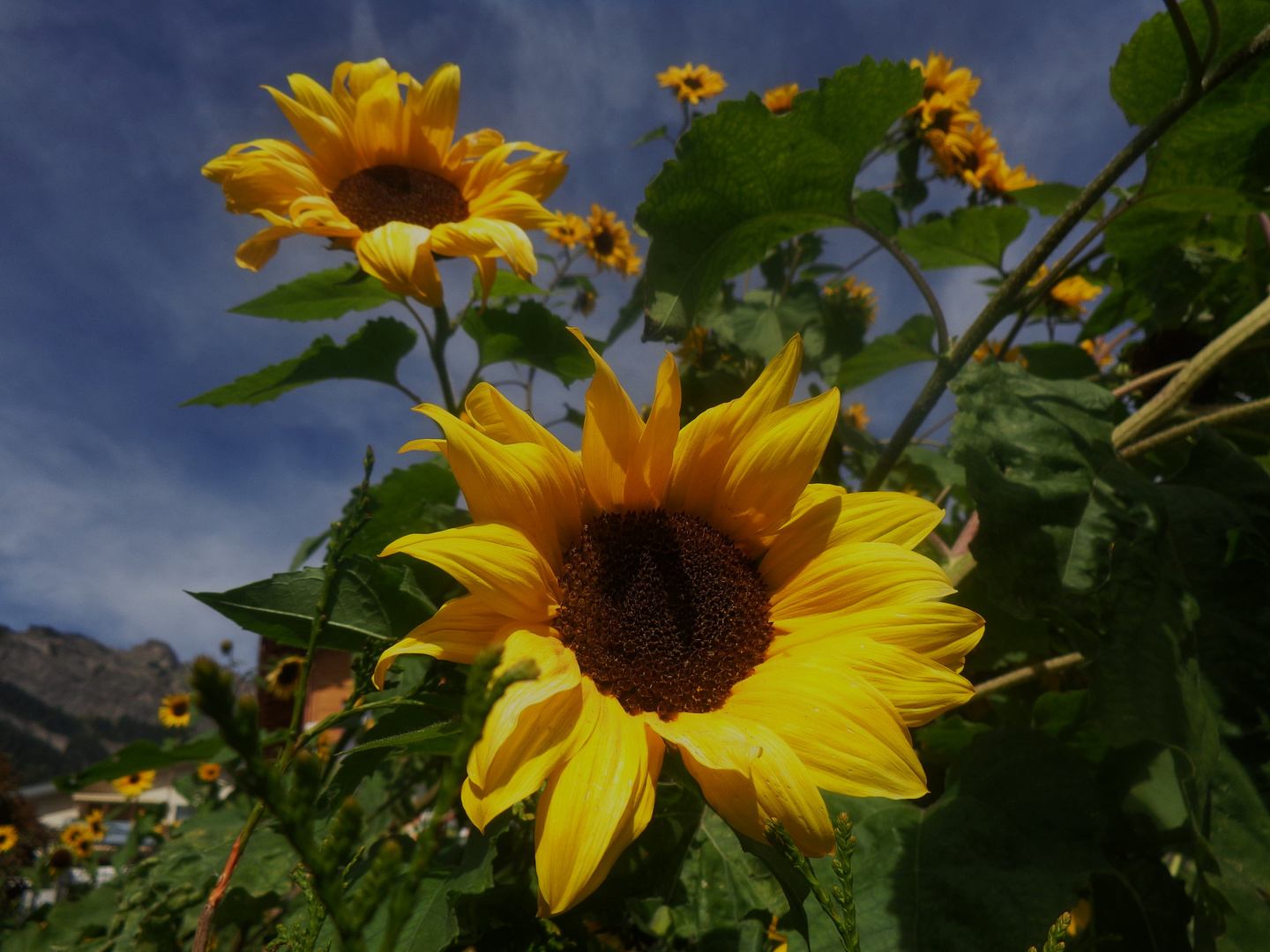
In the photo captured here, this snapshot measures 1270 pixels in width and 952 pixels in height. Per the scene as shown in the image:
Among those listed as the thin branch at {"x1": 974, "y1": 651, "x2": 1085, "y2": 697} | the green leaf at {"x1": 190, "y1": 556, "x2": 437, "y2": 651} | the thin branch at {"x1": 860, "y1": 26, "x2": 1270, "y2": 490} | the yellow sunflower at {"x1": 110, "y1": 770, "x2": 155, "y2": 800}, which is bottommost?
the thin branch at {"x1": 974, "y1": 651, "x2": 1085, "y2": 697}

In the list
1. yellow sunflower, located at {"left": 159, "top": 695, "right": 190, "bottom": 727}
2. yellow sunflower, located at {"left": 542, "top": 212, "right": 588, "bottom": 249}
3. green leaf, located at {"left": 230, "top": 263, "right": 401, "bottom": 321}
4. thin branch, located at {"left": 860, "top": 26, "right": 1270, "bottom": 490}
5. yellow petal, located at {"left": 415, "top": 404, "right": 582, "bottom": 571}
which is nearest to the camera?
yellow petal, located at {"left": 415, "top": 404, "right": 582, "bottom": 571}

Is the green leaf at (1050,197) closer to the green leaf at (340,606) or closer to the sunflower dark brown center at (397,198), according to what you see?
the sunflower dark brown center at (397,198)

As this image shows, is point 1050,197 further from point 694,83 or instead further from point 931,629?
point 694,83

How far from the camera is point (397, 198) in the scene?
4.50ft

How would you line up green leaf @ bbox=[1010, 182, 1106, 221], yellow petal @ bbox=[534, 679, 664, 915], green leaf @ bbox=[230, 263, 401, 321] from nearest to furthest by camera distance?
yellow petal @ bbox=[534, 679, 664, 915] → green leaf @ bbox=[230, 263, 401, 321] → green leaf @ bbox=[1010, 182, 1106, 221]

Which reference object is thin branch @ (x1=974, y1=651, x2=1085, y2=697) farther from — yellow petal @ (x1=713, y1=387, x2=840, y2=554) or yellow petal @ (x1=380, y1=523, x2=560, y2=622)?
yellow petal @ (x1=380, y1=523, x2=560, y2=622)

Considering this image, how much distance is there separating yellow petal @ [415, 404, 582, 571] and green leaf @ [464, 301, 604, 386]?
561mm

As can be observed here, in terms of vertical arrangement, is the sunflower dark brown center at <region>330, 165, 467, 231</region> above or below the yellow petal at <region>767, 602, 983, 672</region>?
above

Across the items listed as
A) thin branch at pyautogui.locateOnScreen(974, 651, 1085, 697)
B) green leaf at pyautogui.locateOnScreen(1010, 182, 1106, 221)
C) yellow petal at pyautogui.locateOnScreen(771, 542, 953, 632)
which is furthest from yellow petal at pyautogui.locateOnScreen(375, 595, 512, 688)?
green leaf at pyautogui.locateOnScreen(1010, 182, 1106, 221)

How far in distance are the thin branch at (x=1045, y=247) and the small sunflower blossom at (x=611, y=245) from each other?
10.7 feet

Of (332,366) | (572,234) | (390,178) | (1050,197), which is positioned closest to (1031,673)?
(1050,197)

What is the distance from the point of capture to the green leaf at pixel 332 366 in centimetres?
126

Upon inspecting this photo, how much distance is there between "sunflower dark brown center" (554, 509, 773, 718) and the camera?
0.71 m

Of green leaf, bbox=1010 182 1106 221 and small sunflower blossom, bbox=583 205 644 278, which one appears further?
small sunflower blossom, bbox=583 205 644 278
